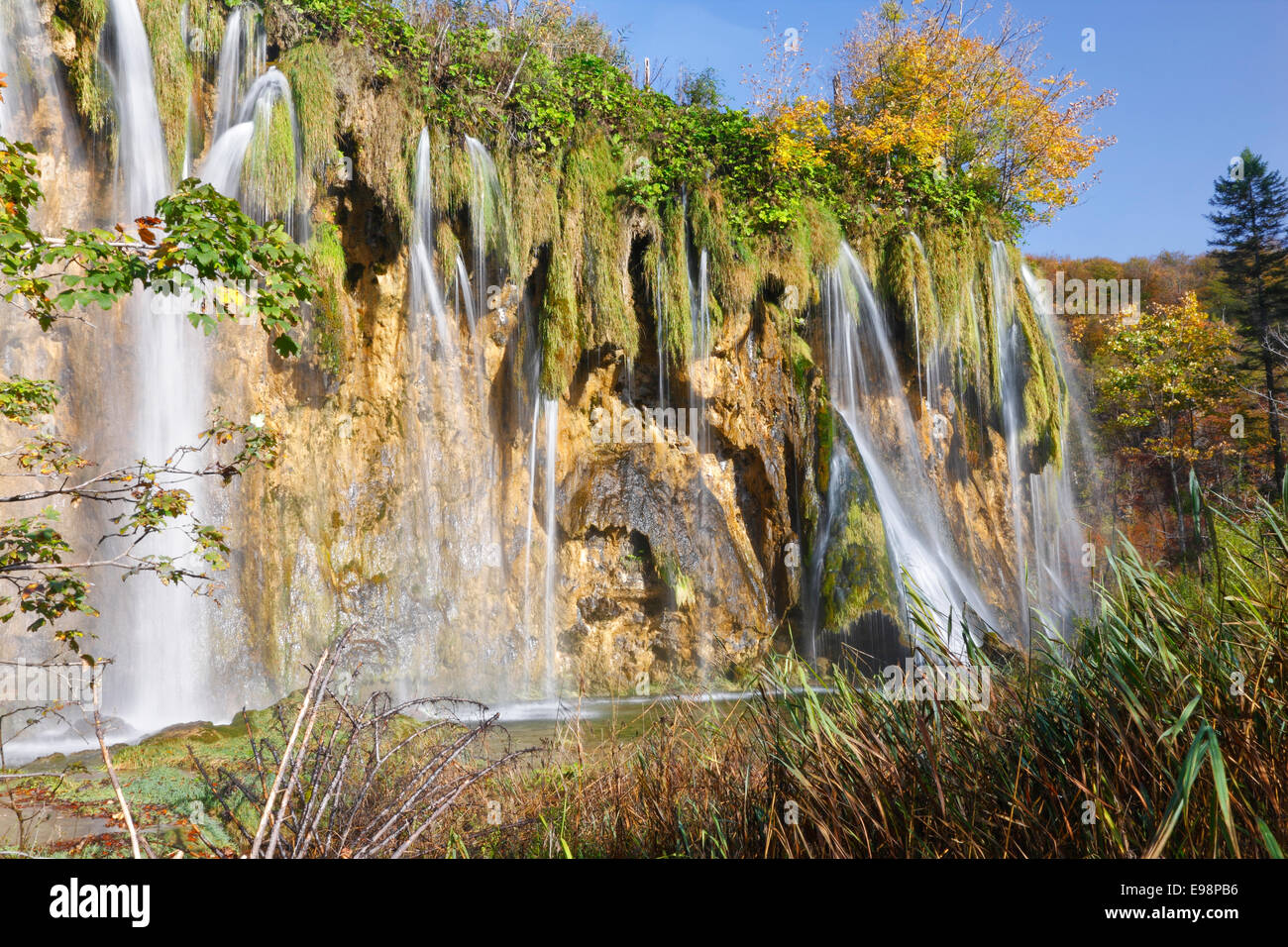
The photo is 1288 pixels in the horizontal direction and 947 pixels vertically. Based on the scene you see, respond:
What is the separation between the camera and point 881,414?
44.9 ft

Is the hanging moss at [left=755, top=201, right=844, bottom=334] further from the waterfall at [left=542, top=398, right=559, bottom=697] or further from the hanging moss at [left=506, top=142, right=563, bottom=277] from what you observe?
the waterfall at [left=542, top=398, right=559, bottom=697]

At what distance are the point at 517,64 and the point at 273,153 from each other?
4.45 m

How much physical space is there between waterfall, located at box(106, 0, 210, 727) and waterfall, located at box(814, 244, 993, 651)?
388 inches

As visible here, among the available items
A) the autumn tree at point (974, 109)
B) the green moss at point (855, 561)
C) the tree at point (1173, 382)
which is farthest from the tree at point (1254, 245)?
the green moss at point (855, 561)

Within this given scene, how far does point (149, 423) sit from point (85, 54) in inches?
157

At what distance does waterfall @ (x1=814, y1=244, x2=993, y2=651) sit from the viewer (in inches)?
498

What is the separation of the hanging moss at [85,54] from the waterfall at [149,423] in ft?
0.41

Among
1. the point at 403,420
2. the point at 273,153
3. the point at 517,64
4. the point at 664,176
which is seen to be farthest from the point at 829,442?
the point at 273,153

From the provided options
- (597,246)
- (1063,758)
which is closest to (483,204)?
(597,246)

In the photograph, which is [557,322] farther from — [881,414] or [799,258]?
[881,414]

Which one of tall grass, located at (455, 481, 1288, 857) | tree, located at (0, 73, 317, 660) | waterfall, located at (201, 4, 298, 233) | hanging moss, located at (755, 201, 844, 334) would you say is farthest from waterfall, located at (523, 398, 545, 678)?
tall grass, located at (455, 481, 1288, 857)

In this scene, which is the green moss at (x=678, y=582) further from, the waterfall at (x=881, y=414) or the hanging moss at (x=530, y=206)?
the hanging moss at (x=530, y=206)

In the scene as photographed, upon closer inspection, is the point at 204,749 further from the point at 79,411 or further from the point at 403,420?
the point at 403,420

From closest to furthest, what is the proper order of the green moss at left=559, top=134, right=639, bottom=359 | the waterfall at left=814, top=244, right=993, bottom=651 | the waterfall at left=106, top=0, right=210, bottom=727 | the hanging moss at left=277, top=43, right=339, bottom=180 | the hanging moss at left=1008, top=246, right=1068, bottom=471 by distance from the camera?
the waterfall at left=106, top=0, right=210, bottom=727, the hanging moss at left=277, top=43, right=339, bottom=180, the green moss at left=559, top=134, right=639, bottom=359, the waterfall at left=814, top=244, right=993, bottom=651, the hanging moss at left=1008, top=246, right=1068, bottom=471
